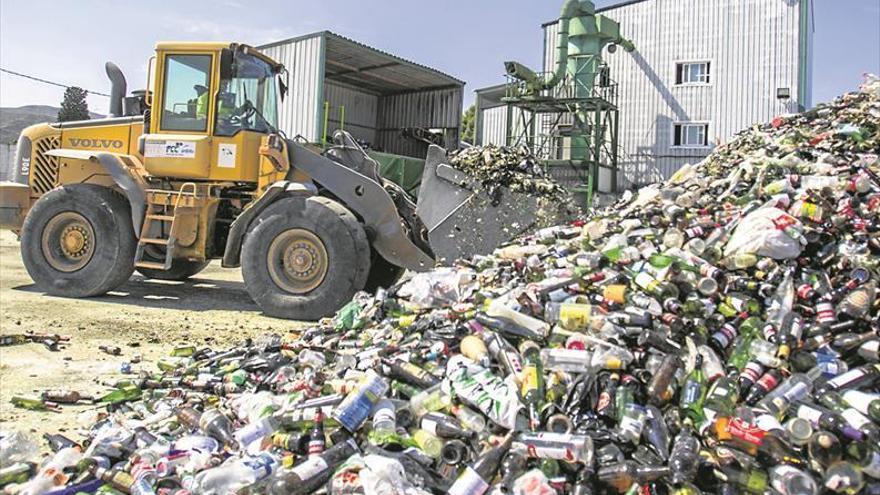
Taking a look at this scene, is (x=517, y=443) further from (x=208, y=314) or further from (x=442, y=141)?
(x=442, y=141)

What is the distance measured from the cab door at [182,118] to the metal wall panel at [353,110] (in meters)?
10.8

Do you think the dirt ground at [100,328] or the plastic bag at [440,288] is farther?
the plastic bag at [440,288]

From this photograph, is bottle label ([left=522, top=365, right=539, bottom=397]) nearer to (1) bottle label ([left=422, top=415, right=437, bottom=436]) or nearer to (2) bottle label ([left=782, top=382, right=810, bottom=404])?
(1) bottle label ([left=422, top=415, right=437, bottom=436])

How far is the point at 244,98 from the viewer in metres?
7.54

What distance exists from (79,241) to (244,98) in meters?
2.61

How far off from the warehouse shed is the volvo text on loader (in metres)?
8.34

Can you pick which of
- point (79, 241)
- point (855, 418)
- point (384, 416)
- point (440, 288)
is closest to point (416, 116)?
point (79, 241)

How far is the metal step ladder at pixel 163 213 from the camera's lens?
294 inches

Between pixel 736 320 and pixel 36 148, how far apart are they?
8.62m

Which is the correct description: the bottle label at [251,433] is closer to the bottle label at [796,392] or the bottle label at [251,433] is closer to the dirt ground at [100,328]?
the dirt ground at [100,328]

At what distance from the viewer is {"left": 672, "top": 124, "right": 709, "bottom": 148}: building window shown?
19516 millimetres

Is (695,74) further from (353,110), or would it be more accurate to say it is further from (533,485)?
(533,485)

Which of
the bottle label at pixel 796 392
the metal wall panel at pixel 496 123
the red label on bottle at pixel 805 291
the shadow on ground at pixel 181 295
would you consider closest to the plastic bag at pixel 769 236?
the red label on bottle at pixel 805 291

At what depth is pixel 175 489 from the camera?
2.92m
